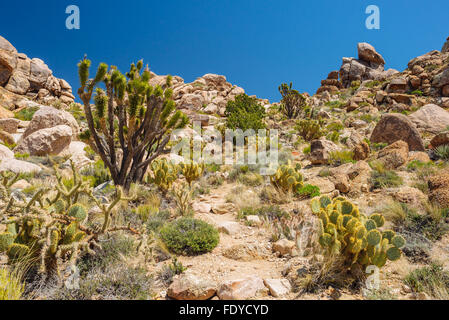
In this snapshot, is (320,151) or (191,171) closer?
(191,171)

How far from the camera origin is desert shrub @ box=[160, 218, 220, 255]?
152 inches

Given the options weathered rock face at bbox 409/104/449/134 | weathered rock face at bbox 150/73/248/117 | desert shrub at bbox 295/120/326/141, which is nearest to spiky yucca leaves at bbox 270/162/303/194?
desert shrub at bbox 295/120/326/141

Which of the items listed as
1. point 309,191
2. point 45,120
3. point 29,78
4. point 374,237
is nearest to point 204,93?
point 29,78

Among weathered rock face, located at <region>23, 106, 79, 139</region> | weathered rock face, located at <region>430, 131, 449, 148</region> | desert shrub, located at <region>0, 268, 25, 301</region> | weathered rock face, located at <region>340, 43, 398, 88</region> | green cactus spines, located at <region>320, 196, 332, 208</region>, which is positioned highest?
weathered rock face, located at <region>340, 43, 398, 88</region>

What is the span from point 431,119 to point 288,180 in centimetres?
1057

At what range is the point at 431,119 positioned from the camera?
1180 centimetres

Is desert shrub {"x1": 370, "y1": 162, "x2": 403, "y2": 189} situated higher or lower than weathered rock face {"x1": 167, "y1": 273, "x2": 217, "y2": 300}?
higher

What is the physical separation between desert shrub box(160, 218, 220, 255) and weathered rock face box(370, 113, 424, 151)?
900 centimetres

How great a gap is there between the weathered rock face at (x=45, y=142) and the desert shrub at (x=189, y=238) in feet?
27.2

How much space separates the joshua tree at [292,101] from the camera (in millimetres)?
21062

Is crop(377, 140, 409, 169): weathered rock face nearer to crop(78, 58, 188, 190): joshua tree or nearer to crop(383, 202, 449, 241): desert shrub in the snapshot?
crop(383, 202, 449, 241): desert shrub

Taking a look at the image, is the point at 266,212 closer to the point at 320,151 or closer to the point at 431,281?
the point at 431,281
